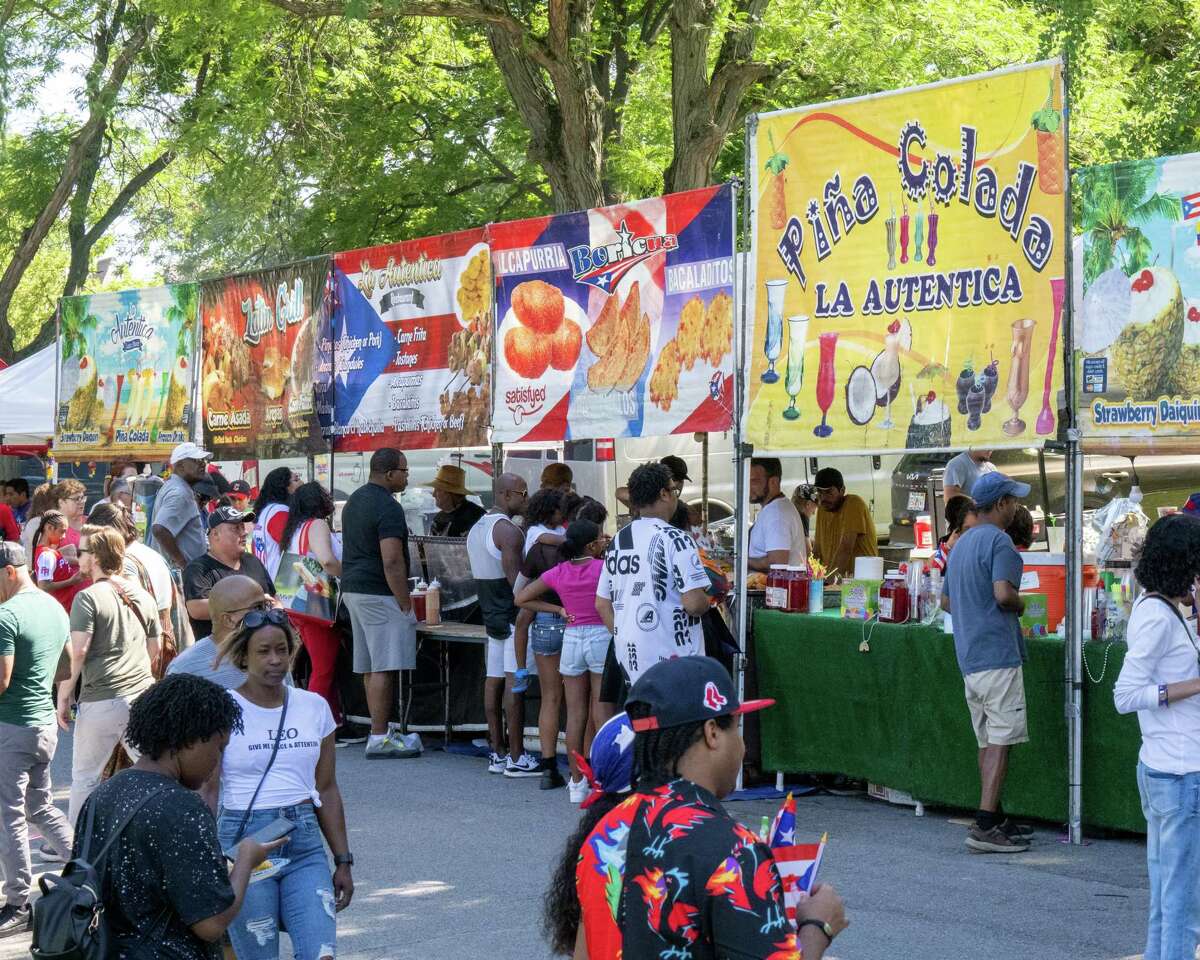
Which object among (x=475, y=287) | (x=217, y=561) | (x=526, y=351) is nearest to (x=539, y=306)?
(x=526, y=351)

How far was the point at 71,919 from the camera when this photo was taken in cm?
355

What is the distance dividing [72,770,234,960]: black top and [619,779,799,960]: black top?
1.31 metres

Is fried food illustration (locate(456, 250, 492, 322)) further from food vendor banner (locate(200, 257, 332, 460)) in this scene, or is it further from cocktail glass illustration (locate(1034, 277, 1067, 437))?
cocktail glass illustration (locate(1034, 277, 1067, 437))

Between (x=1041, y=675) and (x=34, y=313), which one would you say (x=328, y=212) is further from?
(x=34, y=313)

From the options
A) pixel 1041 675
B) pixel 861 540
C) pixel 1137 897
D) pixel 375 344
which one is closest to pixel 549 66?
pixel 375 344

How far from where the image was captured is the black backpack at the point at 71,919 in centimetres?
355

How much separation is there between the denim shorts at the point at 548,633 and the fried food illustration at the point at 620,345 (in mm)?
1638

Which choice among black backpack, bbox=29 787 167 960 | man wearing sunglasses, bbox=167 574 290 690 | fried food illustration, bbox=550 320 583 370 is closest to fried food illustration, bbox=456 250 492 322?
fried food illustration, bbox=550 320 583 370

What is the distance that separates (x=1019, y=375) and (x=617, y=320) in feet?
10.4

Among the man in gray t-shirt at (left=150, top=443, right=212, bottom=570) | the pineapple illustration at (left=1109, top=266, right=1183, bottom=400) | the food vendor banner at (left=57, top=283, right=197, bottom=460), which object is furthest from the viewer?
the food vendor banner at (left=57, top=283, right=197, bottom=460)

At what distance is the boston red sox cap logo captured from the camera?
9.93ft

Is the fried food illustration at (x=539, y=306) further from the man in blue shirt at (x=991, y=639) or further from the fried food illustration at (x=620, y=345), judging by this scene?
the man in blue shirt at (x=991, y=639)

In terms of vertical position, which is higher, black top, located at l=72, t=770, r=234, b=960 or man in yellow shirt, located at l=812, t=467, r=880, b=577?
man in yellow shirt, located at l=812, t=467, r=880, b=577

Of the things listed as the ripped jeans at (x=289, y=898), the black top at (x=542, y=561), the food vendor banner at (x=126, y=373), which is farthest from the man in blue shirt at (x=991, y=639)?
the food vendor banner at (x=126, y=373)
